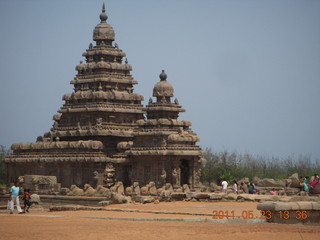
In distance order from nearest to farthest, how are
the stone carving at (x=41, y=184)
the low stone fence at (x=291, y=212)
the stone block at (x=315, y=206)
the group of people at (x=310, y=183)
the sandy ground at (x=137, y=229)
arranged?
the sandy ground at (x=137, y=229), the low stone fence at (x=291, y=212), the stone block at (x=315, y=206), the group of people at (x=310, y=183), the stone carving at (x=41, y=184)

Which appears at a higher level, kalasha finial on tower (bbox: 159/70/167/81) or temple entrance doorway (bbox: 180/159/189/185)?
kalasha finial on tower (bbox: 159/70/167/81)

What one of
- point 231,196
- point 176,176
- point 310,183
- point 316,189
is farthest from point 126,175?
point 316,189

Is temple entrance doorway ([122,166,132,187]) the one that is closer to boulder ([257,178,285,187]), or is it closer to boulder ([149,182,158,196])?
boulder ([149,182,158,196])

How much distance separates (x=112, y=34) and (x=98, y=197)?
25103 millimetres

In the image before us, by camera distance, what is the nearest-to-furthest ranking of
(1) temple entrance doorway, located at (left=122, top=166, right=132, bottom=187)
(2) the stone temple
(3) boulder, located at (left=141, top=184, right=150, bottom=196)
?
(3) boulder, located at (left=141, top=184, right=150, bottom=196) < (2) the stone temple < (1) temple entrance doorway, located at (left=122, top=166, right=132, bottom=187)

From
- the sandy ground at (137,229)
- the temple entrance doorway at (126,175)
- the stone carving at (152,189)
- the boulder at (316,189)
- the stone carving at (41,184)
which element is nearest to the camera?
the sandy ground at (137,229)

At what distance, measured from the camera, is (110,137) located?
68250 mm

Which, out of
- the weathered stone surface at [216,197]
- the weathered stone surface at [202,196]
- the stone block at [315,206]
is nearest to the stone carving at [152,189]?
the weathered stone surface at [202,196]

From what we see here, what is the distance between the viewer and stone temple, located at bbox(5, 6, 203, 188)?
62.3m

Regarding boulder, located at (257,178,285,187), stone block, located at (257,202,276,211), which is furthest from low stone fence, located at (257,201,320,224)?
boulder, located at (257,178,285,187)

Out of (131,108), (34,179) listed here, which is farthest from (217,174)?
(34,179)

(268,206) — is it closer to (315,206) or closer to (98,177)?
(315,206)

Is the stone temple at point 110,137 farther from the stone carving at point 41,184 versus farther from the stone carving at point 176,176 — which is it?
the stone carving at point 41,184

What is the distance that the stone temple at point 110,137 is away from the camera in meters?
62.3
